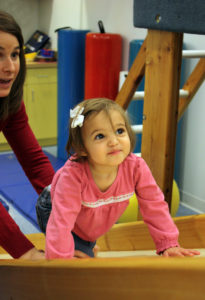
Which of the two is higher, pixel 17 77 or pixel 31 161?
pixel 17 77

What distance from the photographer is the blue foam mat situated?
10.2ft

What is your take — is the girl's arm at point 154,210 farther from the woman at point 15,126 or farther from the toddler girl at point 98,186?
the woman at point 15,126

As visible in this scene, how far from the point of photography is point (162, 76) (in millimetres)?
1797

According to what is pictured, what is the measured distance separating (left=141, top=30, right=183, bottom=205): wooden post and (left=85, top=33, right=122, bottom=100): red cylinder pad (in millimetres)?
1932

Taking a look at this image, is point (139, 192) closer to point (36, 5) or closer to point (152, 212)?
point (152, 212)

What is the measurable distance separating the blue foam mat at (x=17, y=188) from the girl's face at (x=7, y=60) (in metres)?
1.60

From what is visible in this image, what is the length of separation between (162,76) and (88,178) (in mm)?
633

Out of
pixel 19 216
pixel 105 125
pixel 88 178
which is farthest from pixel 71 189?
pixel 19 216

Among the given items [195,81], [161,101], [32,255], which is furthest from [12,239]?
[195,81]

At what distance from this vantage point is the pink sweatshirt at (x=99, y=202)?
1.31 metres

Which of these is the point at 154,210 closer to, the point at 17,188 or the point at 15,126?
the point at 15,126

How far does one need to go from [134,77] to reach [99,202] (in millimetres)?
996

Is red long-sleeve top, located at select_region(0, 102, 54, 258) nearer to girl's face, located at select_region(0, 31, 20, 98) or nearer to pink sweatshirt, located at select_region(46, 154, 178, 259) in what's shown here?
girl's face, located at select_region(0, 31, 20, 98)

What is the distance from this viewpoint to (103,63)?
3.78 metres
